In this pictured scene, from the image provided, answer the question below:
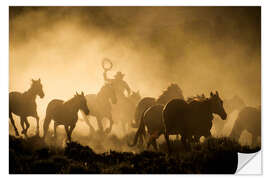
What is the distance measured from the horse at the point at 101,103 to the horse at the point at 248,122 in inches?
73.8

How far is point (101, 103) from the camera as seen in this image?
6.74m

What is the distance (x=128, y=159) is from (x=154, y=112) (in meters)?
0.79

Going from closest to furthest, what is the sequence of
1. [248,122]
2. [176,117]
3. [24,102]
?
[176,117] → [248,122] → [24,102]

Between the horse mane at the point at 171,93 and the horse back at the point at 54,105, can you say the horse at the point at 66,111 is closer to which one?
the horse back at the point at 54,105

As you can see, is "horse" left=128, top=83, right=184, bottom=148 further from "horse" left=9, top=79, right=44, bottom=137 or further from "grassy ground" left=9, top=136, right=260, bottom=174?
"horse" left=9, top=79, right=44, bottom=137

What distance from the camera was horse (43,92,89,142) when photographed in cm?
663

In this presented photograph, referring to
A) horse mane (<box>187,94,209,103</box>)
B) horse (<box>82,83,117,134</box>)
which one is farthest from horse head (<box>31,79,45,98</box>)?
horse mane (<box>187,94,209,103</box>)

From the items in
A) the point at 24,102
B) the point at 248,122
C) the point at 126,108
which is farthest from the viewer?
the point at 126,108

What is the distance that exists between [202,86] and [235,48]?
77 centimetres

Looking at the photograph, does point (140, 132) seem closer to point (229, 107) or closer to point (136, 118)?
point (136, 118)

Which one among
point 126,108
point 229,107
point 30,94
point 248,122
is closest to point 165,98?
point 126,108

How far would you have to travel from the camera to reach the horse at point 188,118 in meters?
6.39

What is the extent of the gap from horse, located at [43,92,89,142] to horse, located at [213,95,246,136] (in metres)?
1.96

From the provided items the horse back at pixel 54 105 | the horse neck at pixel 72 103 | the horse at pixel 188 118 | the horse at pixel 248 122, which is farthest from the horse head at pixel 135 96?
the horse at pixel 248 122
